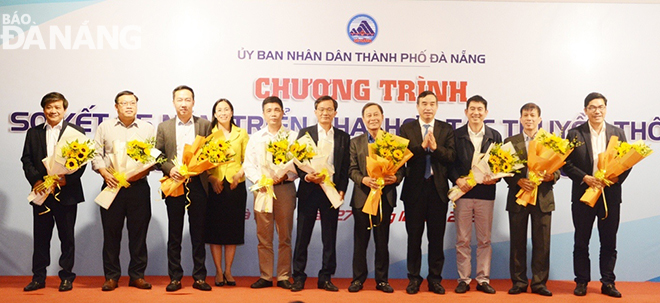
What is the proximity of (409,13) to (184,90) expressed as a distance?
2082 millimetres

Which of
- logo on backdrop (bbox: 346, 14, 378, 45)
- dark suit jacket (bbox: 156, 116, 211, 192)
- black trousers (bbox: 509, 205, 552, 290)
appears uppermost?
logo on backdrop (bbox: 346, 14, 378, 45)

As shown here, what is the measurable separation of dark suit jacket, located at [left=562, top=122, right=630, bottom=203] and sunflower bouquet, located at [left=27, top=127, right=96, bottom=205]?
352 centimetres

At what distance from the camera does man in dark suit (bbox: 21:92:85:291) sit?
197 inches

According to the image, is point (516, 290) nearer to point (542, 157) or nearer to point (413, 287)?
point (413, 287)

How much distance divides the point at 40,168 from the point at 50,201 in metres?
0.26

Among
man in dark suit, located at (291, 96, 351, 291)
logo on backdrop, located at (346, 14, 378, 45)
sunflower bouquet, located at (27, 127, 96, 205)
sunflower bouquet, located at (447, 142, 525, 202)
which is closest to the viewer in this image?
sunflower bouquet, located at (27, 127, 96, 205)

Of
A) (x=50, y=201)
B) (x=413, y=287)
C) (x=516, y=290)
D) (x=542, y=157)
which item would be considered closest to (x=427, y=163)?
(x=542, y=157)

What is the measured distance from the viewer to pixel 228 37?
5.86 meters

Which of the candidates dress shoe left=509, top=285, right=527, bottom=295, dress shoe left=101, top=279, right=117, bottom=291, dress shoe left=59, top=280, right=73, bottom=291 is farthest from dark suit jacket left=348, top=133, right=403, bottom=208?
dress shoe left=59, top=280, right=73, bottom=291

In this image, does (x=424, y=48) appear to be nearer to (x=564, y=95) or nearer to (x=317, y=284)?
(x=564, y=95)

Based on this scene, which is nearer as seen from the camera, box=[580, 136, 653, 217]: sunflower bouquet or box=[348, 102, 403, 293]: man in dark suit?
box=[580, 136, 653, 217]: sunflower bouquet

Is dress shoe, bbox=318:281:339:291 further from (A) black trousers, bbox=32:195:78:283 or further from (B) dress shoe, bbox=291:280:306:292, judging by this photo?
(A) black trousers, bbox=32:195:78:283

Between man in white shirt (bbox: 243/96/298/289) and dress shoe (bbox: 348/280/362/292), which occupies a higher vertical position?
man in white shirt (bbox: 243/96/298/289)

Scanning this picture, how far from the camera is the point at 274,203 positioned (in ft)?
17.0
